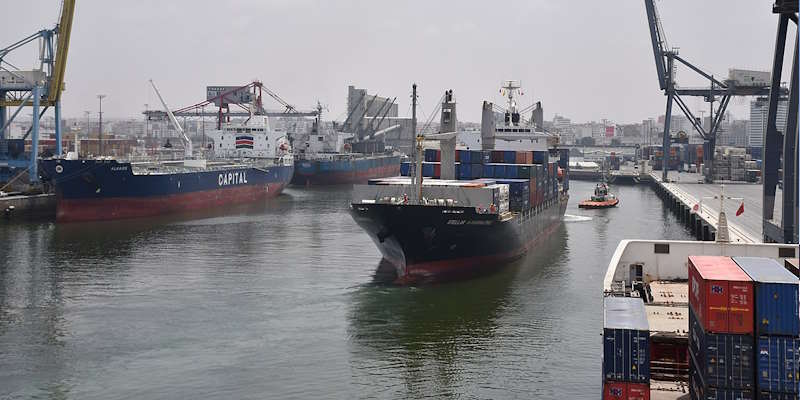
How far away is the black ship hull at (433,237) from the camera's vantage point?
35906 mm

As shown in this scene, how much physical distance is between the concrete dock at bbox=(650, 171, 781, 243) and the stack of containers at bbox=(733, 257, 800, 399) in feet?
85.9

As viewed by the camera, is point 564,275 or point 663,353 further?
point 564,275

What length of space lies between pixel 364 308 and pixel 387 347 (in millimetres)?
4975

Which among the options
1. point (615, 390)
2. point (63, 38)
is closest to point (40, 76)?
point (63, 38)

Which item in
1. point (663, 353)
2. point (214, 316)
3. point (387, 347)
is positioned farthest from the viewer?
point (214, 316)

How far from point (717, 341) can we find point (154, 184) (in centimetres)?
5242

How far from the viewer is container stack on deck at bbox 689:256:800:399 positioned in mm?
15055

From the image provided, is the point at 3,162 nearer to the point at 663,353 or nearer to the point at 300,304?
the point at 300,304

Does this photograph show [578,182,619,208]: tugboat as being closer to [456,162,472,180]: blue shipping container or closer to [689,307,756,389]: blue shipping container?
[456,162,472,180]: blue shipping container

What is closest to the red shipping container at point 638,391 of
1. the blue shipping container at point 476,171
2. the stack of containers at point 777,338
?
the stack of containers at point 777,338

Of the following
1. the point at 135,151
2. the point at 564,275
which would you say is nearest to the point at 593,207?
the point at 564,275

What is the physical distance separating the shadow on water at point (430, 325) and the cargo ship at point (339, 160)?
67531 mm

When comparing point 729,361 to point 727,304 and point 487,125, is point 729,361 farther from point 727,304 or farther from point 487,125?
point 487,125

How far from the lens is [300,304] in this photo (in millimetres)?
32312
